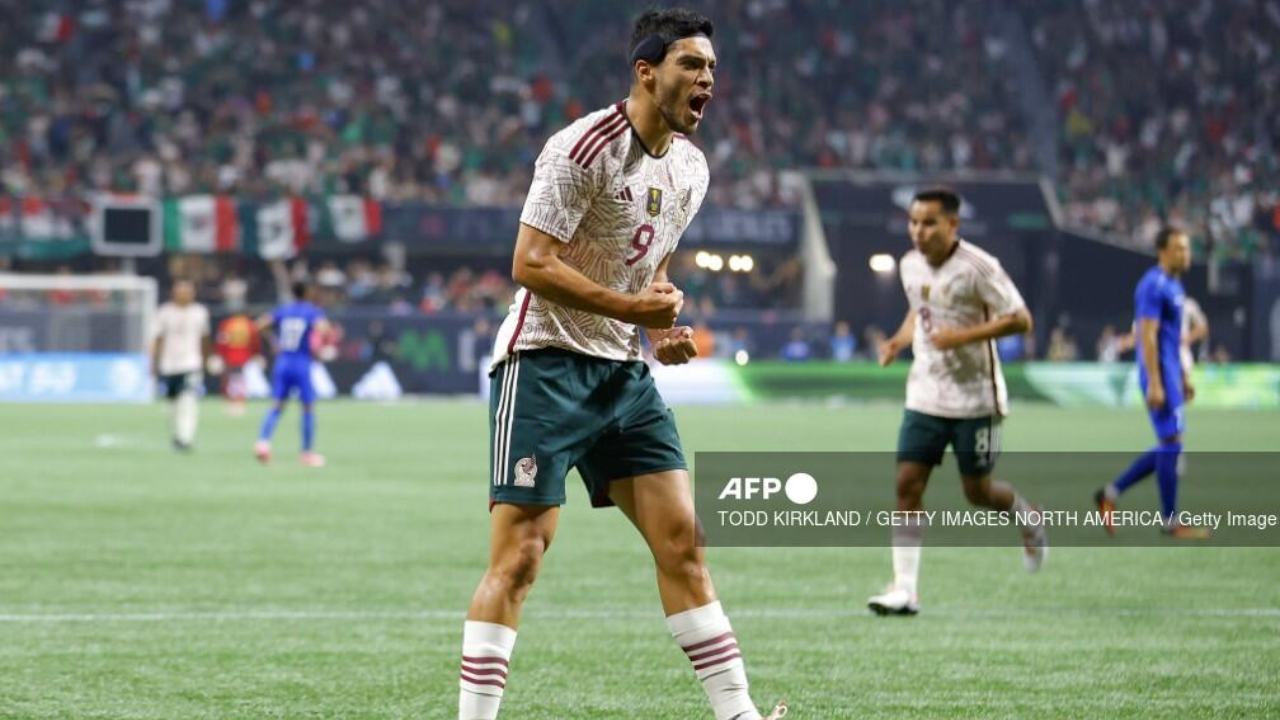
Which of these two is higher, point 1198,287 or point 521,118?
point 521,118

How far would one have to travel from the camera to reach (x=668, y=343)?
566cm

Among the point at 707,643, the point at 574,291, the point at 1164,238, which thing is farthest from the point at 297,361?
the point at 574,291

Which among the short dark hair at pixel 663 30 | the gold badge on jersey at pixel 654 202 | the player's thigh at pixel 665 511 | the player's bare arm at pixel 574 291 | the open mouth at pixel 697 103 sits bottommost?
the player's thigh at pixel 665 511

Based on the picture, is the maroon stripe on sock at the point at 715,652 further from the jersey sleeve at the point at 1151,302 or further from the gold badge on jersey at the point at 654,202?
the jersey sleeve at the point at 1151,302

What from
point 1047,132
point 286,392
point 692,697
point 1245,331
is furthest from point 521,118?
point 692,697

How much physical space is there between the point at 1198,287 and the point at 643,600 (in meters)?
32.7

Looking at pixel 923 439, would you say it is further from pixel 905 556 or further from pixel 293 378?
pixel 293 378

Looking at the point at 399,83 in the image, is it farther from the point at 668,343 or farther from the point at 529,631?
the point at 668,343

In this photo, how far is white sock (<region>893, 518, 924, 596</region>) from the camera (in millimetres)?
9672

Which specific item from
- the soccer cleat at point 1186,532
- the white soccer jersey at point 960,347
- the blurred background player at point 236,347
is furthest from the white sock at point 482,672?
the blurred background player at point 236,347

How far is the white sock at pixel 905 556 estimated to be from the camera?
31.7ft

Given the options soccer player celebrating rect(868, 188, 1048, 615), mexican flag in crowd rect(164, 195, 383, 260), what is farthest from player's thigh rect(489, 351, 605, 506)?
mexican flag in crowd rect(164, 195, 383, 260)

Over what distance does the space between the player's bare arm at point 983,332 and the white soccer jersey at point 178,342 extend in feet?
50.6

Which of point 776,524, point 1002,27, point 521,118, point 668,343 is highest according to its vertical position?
point 1002,27
